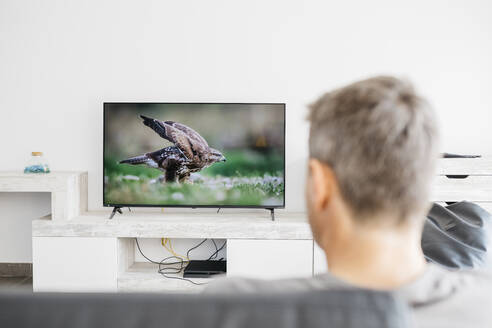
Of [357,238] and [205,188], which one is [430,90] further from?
[357,238]

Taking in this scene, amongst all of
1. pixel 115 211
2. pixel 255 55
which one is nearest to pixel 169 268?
pixel 115 211

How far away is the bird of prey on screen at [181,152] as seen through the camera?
3.01m

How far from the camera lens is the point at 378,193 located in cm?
62

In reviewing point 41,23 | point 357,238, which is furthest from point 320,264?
point 41,23

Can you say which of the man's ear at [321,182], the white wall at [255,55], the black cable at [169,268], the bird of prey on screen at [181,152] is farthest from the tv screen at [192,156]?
the man's ear at [321,182]

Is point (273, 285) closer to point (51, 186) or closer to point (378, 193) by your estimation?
point (378, 193)

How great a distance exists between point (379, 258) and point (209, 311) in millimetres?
300

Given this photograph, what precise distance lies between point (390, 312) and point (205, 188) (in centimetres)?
262

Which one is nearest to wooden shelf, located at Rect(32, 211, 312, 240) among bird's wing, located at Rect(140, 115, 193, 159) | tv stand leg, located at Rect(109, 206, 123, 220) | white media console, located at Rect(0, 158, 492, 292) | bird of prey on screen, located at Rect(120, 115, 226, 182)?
white media console, located at Rect(0, 158, 492, 292)

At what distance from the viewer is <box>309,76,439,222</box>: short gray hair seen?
1.97 feet

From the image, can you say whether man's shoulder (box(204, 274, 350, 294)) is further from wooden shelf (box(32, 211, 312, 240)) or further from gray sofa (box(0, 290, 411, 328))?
wooden shelf (box(32, 211, 312, 240))

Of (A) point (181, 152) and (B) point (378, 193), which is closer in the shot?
(B) point (378, 193)

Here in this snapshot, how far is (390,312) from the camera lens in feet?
1.43

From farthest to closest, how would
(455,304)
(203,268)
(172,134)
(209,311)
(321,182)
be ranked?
(172,134)
(203,268)
(321,182)
(455,304)
(209,311)
